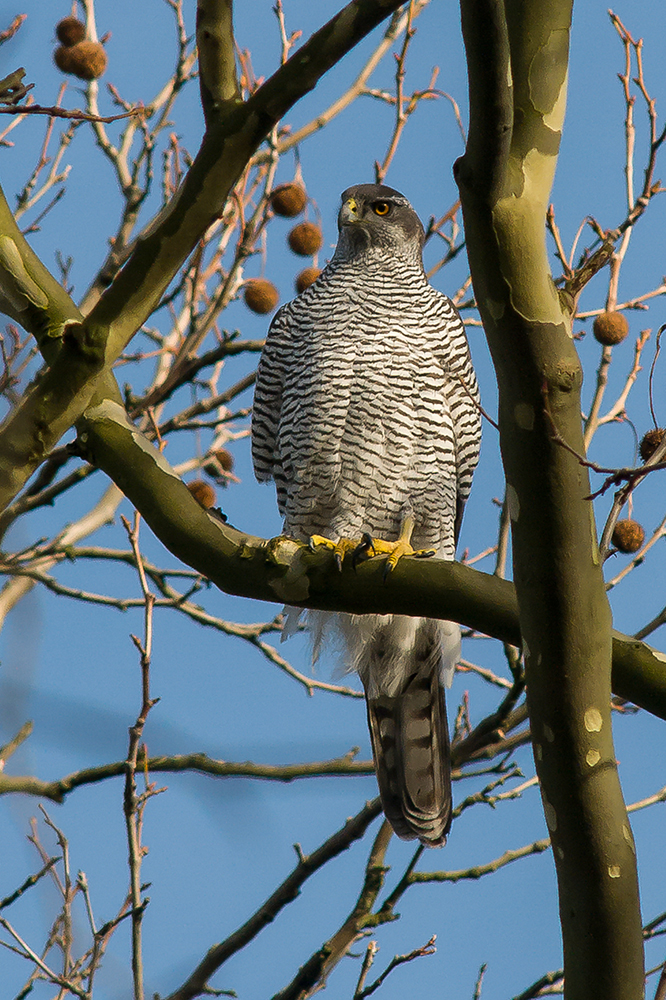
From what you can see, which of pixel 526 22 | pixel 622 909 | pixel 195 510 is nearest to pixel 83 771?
pixel 195 510

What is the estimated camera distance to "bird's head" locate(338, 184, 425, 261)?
690cm

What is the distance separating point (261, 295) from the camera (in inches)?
276

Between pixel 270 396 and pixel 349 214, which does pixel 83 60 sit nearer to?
pixel 349 214

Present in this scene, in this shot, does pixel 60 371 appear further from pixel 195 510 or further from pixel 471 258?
pixel 471 258

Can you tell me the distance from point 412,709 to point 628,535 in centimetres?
178

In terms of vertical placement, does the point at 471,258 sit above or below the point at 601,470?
above

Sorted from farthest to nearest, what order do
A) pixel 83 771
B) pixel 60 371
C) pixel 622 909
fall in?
pixel 83 771
pixel 60 371
pixel 622 909

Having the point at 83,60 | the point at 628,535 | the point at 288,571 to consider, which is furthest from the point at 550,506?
the point at 83,60

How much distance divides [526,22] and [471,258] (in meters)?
0.62

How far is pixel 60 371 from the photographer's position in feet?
9.89

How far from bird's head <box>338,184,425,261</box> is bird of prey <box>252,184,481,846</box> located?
0.34m

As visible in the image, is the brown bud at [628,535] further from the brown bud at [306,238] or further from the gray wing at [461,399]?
the brown bud at [306,238]

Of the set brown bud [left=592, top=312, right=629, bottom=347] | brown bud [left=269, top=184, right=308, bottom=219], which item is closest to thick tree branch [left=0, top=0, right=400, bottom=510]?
brown bud [left=592, top=312, right=629, bottom=347]

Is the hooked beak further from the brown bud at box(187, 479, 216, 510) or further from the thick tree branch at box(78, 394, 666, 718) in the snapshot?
the thick tree branch at box(78, 394, 666, 718)
